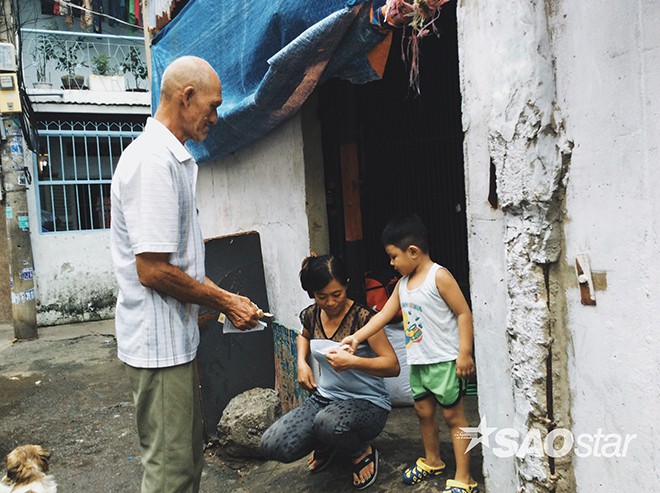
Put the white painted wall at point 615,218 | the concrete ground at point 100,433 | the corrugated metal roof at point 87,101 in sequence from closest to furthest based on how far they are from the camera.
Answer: the white painted wall at point 615,218
the concrete ground at point 100,433
the corrugated metal roof at point 87,101

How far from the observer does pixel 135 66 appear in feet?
35.1

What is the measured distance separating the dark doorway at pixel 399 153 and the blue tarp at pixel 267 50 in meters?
0.53

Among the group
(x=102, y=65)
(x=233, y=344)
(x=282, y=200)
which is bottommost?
(x=233, y=344)

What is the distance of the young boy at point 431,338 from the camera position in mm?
2734

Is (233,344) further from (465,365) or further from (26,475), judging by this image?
(465,365)

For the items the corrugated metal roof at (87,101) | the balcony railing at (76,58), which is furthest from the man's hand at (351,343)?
the balcony railing at (76,58)

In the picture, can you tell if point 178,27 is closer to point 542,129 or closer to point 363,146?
point 363,146

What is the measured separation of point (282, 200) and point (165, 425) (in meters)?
2.47

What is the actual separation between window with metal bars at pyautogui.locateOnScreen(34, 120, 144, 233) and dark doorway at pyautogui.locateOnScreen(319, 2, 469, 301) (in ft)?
22.2

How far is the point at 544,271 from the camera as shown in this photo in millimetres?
2092

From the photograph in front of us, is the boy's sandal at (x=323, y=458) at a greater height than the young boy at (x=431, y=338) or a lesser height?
lesser

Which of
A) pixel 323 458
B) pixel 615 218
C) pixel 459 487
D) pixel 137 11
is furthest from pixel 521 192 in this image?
pixel 137 11

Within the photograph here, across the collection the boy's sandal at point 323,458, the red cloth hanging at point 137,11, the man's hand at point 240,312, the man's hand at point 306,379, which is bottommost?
the boy's sandal at point 323,458

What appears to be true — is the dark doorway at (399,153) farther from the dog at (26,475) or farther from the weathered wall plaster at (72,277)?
the weathered wall plaster at (72,277)
